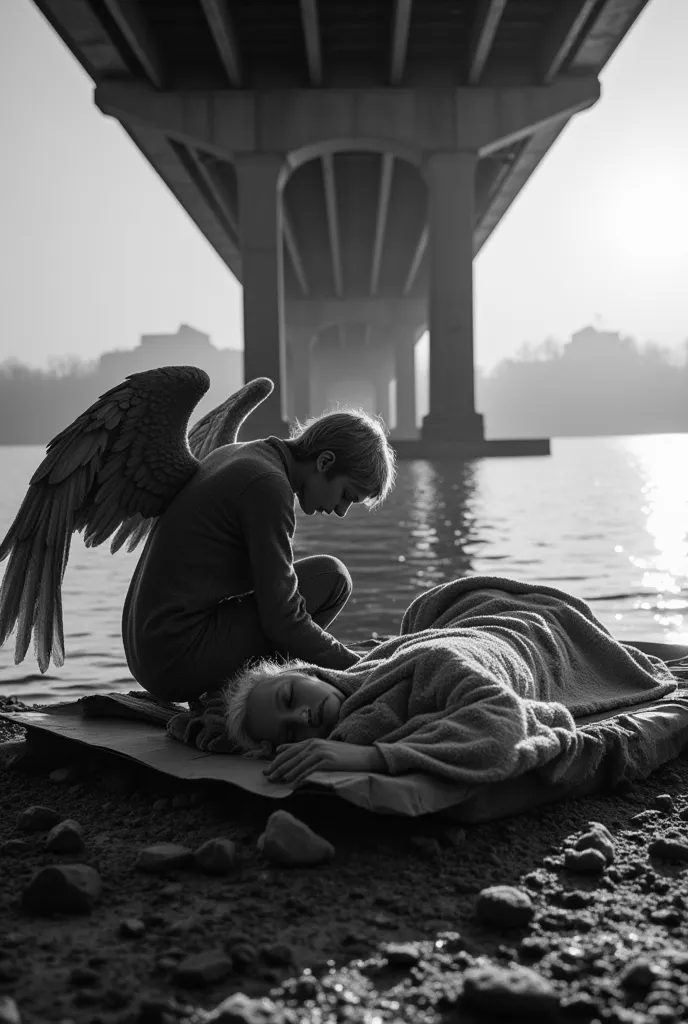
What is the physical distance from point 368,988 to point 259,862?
55cm

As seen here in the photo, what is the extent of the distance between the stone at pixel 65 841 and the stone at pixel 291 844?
388 millimetres

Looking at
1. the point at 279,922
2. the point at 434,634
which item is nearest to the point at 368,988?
the point at 279,922

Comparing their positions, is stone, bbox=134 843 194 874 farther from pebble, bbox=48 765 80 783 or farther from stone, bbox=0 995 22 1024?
pebble, bbox=48 765 80 783

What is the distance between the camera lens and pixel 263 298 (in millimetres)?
19344

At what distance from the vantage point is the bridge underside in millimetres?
15711

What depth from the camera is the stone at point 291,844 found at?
6.64 ft

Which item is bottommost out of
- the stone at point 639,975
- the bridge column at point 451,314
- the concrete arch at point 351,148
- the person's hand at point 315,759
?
the stone at point 639,975

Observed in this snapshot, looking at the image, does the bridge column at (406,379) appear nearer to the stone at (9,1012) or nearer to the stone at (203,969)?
the stone at (203,969)

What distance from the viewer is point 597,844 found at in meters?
2.10

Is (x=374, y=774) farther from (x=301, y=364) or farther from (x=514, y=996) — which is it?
(x=301, y=364)

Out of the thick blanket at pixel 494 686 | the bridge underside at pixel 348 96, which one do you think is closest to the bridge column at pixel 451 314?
the bridge underside at pixel 348 96

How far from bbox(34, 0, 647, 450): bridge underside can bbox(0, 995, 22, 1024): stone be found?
15.0m

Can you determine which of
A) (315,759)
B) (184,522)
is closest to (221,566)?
(184,522)

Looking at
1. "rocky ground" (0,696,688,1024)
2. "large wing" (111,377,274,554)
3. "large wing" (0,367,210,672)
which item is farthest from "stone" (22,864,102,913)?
"large wing" (111,377,274,554)
